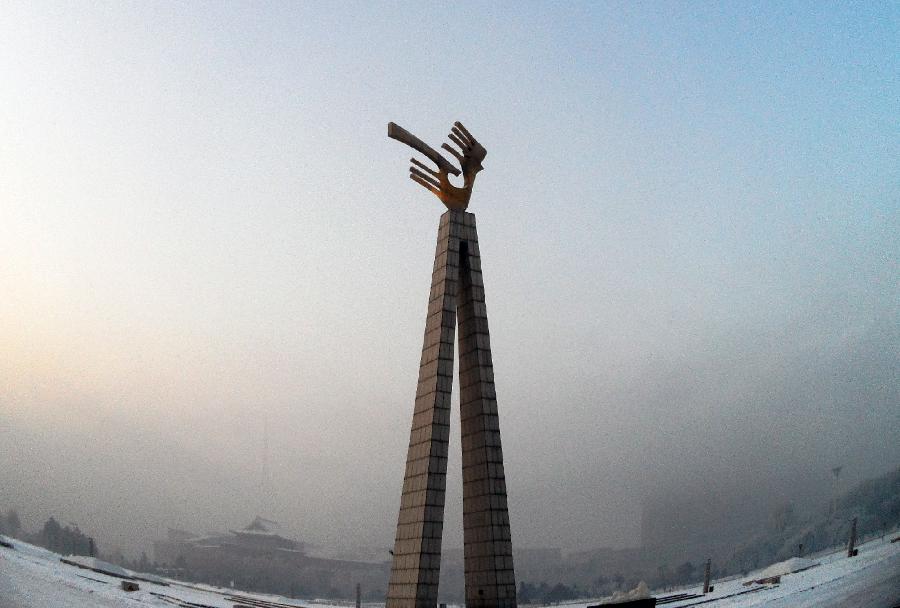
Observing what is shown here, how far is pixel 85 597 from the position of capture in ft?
96.1

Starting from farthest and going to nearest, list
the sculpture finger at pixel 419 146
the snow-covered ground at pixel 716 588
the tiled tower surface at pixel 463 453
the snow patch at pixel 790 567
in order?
the snow patch at pixel 790 567 < the snow-covered ground at pixel 716 588 < the sculpture finger at pixel 419 146 < the tiled tower surface at pixel 463 453

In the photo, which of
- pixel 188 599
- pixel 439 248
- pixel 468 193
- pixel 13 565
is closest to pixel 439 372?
pixel 439 248

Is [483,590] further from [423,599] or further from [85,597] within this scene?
[85,597]

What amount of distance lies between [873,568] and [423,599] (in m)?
20.2

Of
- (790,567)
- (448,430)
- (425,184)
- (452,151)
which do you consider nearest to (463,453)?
(448,430)

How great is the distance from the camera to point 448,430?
20.6m

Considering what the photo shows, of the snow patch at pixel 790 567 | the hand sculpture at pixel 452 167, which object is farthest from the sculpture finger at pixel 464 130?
the snow patch at pixel 790 567

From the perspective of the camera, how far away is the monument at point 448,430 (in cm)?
1986

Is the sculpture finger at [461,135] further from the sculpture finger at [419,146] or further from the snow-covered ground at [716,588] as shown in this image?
the snow-covered ground at [716,588]

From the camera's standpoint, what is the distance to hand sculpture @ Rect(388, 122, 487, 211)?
23031mm

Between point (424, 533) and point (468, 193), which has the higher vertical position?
point (468, 193)

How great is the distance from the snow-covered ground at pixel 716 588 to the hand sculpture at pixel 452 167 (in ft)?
58.6

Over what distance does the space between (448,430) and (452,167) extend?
827 cm

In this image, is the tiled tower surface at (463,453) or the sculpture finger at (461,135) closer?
the tiled tower surface at (463,453)
